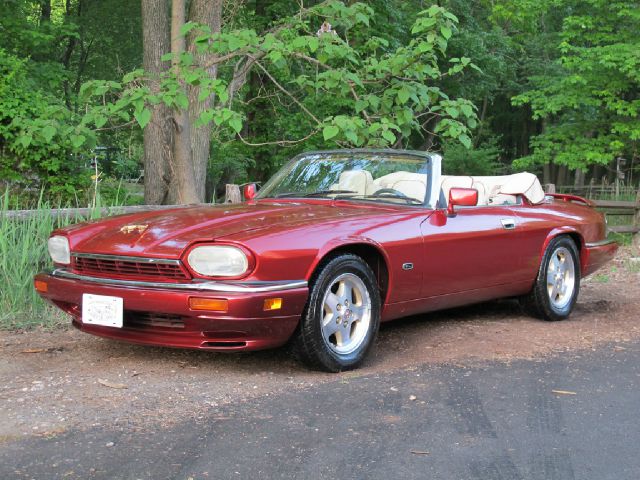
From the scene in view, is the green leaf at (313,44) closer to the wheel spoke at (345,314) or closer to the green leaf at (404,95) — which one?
the green leaf at (404,95)

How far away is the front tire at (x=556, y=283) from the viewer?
6656mm

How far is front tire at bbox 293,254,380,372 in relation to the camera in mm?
4535

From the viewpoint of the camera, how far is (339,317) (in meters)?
4.77

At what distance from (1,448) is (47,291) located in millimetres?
1620

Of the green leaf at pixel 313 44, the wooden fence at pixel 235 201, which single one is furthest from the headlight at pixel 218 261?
the green leaf at pixel 313 44

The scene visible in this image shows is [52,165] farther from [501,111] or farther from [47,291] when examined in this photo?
[501,111]

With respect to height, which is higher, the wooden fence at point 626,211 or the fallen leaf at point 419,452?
the wooden fence at point 626,211

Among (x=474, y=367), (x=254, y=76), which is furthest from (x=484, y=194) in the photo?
(x=254, y=76)

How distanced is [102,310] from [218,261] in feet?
2.43

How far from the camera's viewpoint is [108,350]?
516 centimetres

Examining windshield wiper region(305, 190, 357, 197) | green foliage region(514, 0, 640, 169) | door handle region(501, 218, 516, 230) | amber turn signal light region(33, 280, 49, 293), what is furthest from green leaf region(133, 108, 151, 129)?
green foliage region(514, 0, 640, 169)

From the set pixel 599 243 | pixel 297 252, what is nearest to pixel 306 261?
pixel 297 252

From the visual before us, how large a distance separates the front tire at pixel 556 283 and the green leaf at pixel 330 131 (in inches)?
84.7

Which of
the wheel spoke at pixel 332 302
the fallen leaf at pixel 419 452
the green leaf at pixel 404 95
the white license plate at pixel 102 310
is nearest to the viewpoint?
the fallen leaf at pixel 419 452
